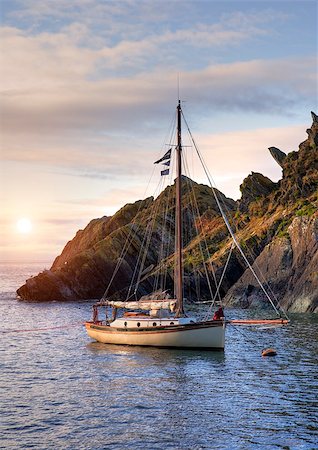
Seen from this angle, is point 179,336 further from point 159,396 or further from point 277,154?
point 277,154

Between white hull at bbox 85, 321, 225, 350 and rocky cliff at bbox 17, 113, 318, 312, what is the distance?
36.1 meters

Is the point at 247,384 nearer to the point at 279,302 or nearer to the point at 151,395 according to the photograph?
the point at 151,395

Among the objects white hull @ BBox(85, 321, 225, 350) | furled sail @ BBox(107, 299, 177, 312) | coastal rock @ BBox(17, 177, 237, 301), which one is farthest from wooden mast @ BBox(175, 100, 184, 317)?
coastal rock @ BBox(17, 177, 237, 301)

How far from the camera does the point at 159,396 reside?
36719 millimetres

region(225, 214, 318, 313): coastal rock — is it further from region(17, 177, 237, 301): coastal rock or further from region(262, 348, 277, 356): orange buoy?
region(262, 348, 277, 356): orange buoy

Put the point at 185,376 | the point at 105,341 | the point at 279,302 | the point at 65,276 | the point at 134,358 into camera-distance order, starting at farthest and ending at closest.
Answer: the point at 65,276 < the point at 279,302 < the point at 105,341 < the point at 134,358 < the point at 185,376

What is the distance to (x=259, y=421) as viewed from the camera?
102ft

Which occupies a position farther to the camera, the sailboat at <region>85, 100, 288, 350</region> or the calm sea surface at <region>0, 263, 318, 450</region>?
the sailboat at <region>85, 100, 288, 350</region>

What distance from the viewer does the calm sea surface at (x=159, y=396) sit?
2883 centimetres

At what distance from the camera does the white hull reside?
52562 mm

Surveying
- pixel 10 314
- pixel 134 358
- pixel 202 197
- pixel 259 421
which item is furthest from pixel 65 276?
pixel 259 421

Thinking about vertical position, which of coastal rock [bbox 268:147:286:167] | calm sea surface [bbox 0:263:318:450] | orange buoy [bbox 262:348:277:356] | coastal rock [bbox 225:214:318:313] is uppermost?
coastal rock [bbox 268:147:286:167]

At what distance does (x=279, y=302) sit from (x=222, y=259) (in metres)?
24.4

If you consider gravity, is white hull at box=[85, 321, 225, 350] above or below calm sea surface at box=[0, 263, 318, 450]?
above
